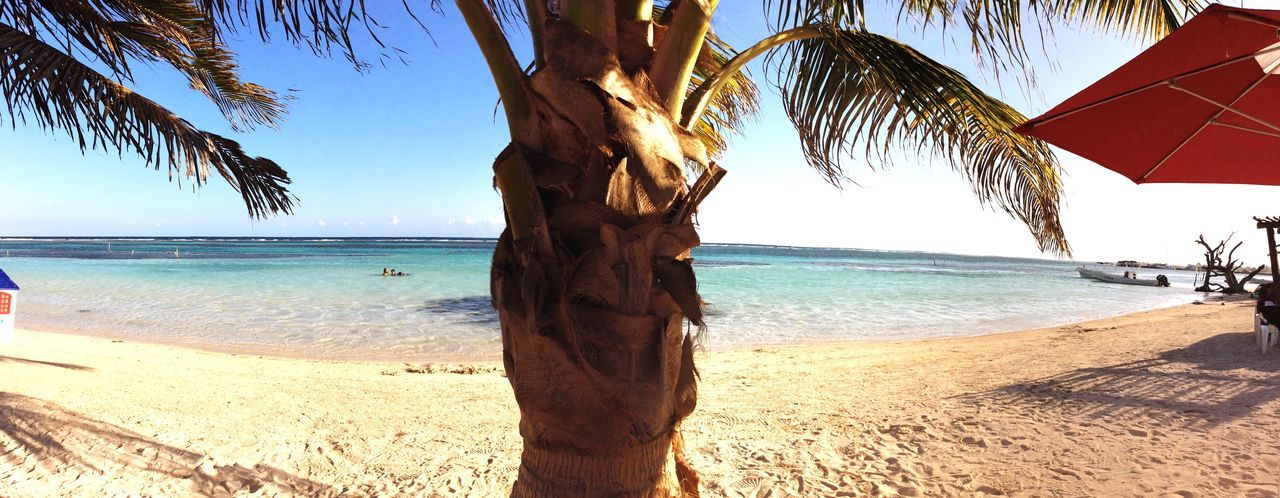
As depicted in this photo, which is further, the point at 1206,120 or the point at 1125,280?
the point at 1125,280

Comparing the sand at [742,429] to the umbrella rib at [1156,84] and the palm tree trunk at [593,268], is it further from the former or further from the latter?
the umbrella rib at [1156,84]

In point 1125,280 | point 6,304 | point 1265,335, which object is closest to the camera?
point 6,304

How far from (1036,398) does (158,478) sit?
20.1 ft

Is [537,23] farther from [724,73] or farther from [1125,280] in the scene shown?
[1125,280]

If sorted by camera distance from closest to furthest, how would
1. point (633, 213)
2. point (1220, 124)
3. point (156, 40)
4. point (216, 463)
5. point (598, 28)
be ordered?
point (633, 213)
point (598, 28)
point (1220, 124)
point (216, 463)
point (156, 40)

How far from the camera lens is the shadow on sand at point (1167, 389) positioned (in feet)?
13.5

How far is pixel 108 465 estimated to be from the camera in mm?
3023

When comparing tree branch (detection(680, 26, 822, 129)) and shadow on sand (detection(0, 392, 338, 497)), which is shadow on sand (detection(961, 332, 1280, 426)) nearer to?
tree branch (detection(680, 26, 822, 129))

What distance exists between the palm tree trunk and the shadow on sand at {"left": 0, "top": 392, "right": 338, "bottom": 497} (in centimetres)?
228

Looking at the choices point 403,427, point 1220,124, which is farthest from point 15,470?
point 1220,124

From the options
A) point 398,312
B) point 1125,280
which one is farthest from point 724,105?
point 1125,280

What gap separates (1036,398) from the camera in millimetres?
4605

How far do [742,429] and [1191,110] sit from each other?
10.3 feet

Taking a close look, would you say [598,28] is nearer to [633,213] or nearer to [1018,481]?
[633,213]
